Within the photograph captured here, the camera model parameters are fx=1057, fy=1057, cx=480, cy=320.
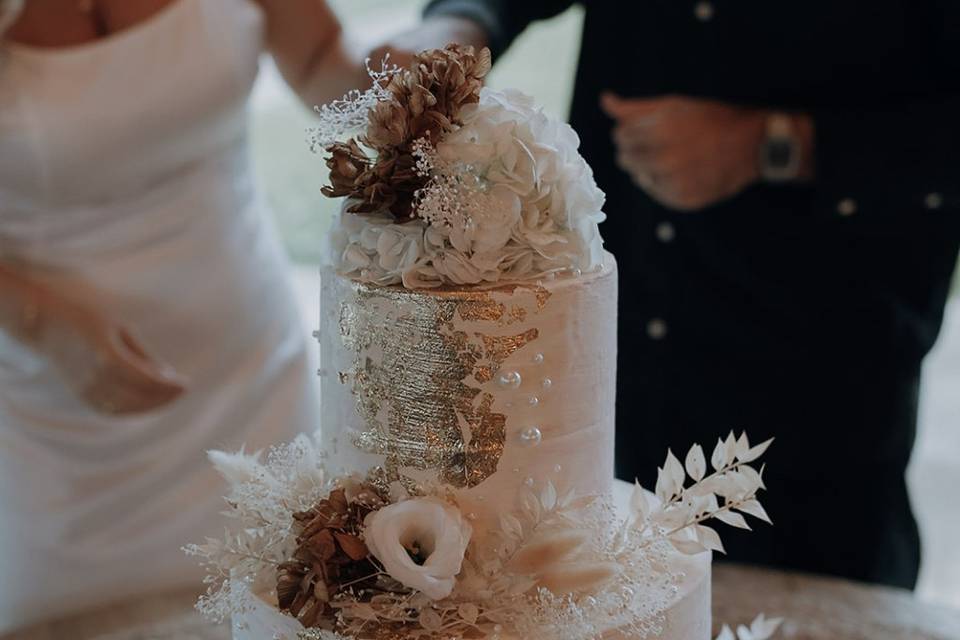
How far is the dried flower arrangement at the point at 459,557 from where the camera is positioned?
27.8 inches

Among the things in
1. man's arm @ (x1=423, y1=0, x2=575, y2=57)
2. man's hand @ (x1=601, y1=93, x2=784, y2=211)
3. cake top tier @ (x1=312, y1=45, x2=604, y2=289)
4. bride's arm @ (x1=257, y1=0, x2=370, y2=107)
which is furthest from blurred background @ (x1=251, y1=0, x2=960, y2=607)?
cake top tier @ (x1=312, y1=45, x2=604, y2=289)

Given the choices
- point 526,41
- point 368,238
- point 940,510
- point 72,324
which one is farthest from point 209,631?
point 940,510

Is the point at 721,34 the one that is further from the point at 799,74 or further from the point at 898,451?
the point at 898,451

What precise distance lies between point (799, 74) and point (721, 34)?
0.13m

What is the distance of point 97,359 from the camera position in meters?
1.41

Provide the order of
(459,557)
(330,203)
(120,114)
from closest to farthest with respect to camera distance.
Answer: (459,557) → (120,114) → (330,203)

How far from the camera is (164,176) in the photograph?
→ 164 centimetres

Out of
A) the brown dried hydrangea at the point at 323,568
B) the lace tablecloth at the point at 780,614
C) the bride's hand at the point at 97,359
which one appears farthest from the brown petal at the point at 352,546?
the bride's hand at the point at 97,359

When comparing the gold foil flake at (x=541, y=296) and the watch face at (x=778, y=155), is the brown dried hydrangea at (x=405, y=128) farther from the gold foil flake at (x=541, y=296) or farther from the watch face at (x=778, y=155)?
the watch face at (x=778, y=155)

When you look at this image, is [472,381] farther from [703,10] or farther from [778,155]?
[703,10]

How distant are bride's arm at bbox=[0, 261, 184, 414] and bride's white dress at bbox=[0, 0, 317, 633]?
0.10 metres

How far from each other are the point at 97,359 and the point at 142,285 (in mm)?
262

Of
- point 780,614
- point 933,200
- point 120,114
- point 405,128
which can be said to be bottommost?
point 780,614

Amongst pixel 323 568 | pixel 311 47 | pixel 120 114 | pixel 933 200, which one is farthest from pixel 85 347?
pixel 933 200
